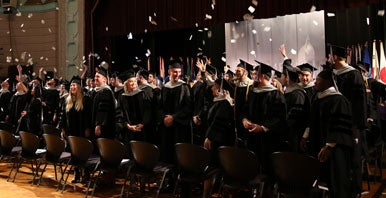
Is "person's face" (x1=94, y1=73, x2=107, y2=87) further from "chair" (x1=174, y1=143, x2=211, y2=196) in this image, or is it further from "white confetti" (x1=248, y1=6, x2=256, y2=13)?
"white confetti" (x1=248, y1=6, x2=256, y2=13)

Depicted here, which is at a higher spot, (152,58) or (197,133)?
(152,58)

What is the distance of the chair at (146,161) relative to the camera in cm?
497

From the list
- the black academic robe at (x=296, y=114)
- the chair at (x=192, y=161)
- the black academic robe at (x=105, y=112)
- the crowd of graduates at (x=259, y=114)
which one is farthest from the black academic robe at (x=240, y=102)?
the black academic robe at (x=105, y=112)

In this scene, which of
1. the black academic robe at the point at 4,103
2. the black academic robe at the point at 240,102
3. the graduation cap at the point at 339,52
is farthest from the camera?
the black academic robe at the point at 4,103

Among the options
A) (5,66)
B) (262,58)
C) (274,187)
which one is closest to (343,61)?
→ (274,187)

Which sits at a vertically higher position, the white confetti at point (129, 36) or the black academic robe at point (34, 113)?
the white confetti at point (129, 36)

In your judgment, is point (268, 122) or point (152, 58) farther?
point (152, 58)

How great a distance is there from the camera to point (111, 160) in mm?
5348

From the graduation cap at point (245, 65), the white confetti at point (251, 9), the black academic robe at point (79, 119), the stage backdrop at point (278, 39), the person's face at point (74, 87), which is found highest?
the white confetti at point (251, 9)

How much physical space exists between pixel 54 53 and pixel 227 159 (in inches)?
425

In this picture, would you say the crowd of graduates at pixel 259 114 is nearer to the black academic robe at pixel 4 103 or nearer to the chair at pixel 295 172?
the chair at pixel 295 172

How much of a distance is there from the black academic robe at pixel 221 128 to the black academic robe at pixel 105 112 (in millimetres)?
1751

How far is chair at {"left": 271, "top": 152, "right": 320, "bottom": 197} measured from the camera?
383 cm

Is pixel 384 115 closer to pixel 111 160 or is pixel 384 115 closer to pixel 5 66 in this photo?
pixel 111 160
